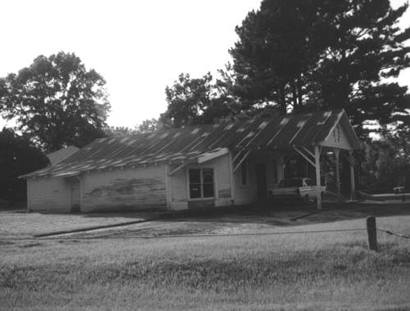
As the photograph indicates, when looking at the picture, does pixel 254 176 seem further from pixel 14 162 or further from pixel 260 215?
pixel 14 162

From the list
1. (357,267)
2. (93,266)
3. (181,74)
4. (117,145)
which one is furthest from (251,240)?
(181,74)

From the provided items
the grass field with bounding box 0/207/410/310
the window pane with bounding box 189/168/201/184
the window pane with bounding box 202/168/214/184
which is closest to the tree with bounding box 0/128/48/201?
the window pane with bounding box 189/168/201/184

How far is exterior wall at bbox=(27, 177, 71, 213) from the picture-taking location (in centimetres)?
3322

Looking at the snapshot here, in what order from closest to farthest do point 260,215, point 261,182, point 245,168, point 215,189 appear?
point 260,215 → point 215,189 → point 245,168 → point 261,182

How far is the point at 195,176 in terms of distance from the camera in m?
29.1

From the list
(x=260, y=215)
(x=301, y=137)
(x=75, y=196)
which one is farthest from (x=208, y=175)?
(x=75, y=196)

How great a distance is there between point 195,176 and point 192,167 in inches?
24.8

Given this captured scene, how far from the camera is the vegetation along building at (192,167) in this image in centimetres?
2828

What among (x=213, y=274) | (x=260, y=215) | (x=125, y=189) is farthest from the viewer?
(x=125, y=189)

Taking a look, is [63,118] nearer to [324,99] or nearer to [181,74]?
[181,74]

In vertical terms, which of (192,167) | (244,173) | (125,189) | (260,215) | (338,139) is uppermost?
(338,139)

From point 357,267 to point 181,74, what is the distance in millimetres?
59629

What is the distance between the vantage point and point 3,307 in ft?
29.3

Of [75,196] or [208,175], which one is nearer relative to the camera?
[208,175]
